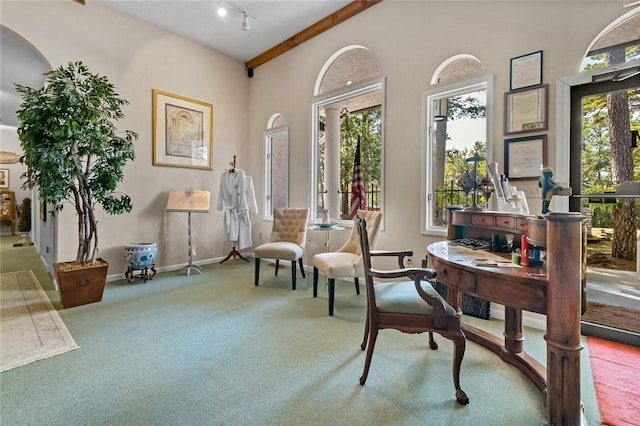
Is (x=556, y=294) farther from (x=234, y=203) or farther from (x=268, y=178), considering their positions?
(x=268, y=178)

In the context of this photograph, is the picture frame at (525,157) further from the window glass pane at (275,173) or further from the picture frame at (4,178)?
the picture frame at (4,178)

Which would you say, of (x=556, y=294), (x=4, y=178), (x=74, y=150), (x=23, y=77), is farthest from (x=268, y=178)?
(x=4, y=178)

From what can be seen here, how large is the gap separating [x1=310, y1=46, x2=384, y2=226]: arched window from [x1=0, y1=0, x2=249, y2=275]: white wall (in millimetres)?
1756

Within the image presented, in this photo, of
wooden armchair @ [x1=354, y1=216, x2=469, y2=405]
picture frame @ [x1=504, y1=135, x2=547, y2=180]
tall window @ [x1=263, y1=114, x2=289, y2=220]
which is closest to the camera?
wooden armchair @ [x1=354, y1=216, x2=469, y2=405]

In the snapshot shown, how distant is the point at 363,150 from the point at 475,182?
2.46 meters

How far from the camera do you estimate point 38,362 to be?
6.55 feet

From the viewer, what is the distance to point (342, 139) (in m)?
5.04

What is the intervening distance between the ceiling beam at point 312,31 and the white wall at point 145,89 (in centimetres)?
42

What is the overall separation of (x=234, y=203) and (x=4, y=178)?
897 cm

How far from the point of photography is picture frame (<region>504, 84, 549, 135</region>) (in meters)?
2.54

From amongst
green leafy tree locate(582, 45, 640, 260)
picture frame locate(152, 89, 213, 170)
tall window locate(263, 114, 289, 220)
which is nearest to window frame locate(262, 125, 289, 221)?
tall window locate(263, 114, 289, 220)

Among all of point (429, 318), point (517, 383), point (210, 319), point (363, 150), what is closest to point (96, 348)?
point (210, 319)

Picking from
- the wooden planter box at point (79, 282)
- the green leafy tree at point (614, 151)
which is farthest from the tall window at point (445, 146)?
the wooden planter box at point (79, 282)

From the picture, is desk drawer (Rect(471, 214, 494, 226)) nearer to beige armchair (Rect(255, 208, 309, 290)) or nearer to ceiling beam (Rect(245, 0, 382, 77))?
beige armchair (Rect(255, 208, 309, 290))
